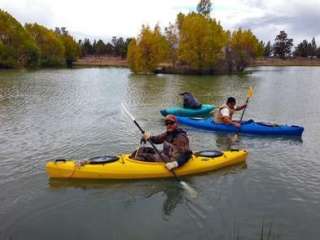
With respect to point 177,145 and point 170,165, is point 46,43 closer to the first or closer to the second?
point 177,145

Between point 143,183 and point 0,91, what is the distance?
76.1 feet

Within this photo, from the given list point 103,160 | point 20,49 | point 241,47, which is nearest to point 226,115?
point 103,160

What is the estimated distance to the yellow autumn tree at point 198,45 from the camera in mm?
54156

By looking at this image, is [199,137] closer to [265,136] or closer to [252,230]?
[265,136]

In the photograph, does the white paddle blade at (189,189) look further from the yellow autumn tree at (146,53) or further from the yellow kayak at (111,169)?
the yellow autumn tree at (146,53)

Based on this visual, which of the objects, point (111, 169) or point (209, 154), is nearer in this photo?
point (111, 169)

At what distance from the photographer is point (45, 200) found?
8.80m

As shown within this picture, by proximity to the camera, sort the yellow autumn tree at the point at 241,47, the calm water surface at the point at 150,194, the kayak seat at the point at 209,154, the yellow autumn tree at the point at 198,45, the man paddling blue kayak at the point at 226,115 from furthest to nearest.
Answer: the yellow autumn tree at the point at 241,47, the yellow autumn tree at the point at 198,45, the man paddling blue kayak at the point at 226,115, the kayak seat at the point at 209,154, the calm water surface at the point at 150,194

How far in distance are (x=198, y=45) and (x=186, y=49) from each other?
5.95ft

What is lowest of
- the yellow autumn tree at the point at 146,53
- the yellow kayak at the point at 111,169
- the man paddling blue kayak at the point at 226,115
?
the yellow kayak at the point at 111,169

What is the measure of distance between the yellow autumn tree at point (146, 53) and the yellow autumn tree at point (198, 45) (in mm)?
3417

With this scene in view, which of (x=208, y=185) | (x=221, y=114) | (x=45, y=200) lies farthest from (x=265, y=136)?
(x=45, y=200)

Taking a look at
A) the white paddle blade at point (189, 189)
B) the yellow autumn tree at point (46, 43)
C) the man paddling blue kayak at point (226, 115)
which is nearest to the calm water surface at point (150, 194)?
the white paddle blade at point (189, 189)

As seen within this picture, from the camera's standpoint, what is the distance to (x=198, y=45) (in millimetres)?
54719
